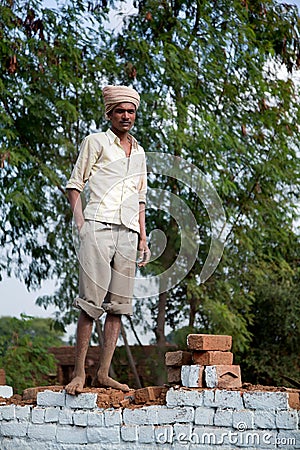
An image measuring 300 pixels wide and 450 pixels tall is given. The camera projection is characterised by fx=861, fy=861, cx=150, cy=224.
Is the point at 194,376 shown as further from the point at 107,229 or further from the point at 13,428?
the point at 13,428

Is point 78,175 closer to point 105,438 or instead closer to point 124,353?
point 105,438

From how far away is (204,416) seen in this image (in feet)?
14.6

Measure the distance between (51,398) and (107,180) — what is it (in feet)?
4.08

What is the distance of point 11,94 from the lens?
8242mm

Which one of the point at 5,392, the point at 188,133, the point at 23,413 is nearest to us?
the point at 23,413

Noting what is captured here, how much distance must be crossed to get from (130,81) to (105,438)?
17.2 ft

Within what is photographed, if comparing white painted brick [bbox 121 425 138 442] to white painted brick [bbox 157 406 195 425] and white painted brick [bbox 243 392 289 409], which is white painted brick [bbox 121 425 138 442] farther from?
white painted brick [bbox 243 392 289 409]

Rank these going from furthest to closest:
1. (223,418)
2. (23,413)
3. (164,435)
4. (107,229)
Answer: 1. (23,413)
2. (107,229)
3. (164,435)
4. (223,418)

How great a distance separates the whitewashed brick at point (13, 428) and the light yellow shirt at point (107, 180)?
4.10 ft

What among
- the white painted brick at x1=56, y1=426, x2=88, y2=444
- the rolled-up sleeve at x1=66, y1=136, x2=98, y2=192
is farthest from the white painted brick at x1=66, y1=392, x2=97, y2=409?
the rolled-up sleeve at x1=66, y1=136, x2=98, y2=192

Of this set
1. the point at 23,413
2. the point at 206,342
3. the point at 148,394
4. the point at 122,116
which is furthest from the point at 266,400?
the point at 122,116

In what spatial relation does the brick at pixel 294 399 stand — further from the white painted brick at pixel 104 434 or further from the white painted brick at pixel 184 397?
the white painted brick at pixel 104 434

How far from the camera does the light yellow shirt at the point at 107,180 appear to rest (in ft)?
A: 15.2

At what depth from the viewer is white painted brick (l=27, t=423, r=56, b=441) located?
4742 millimetres
